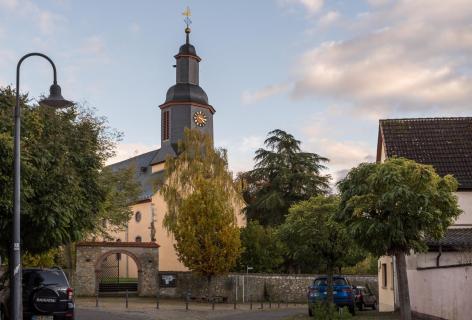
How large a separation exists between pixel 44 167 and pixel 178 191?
3115 centimetres

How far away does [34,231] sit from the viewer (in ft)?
63.1

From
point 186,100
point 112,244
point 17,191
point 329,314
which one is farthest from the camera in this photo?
point 186,100

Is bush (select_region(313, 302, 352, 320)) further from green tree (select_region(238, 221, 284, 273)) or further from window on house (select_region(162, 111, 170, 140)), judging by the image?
window on house (select_region(162, 111, 170, 140))

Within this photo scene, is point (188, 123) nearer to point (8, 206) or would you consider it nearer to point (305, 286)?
point (305, 286)

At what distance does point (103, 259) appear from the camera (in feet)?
139

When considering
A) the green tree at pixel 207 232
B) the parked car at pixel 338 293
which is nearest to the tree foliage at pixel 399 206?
the parked car at pixel 338 293

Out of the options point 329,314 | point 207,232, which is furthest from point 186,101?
point 329,314

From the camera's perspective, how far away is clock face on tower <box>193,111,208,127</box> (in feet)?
229

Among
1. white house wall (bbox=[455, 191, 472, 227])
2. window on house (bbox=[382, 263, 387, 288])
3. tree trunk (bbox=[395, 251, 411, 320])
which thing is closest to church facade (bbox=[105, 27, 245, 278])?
window on house (bbox=[382, 263, 387, 288])

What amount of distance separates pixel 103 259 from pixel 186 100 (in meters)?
29.5

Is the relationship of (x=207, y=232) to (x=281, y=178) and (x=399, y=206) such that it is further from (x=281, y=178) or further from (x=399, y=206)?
(x=399, y=206)

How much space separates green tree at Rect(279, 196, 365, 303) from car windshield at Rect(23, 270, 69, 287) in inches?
393

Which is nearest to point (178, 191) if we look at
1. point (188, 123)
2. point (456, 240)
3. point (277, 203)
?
point (277, 203)

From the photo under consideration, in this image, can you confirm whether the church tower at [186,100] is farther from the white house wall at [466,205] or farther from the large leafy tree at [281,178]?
the white house wall at [466,205]
